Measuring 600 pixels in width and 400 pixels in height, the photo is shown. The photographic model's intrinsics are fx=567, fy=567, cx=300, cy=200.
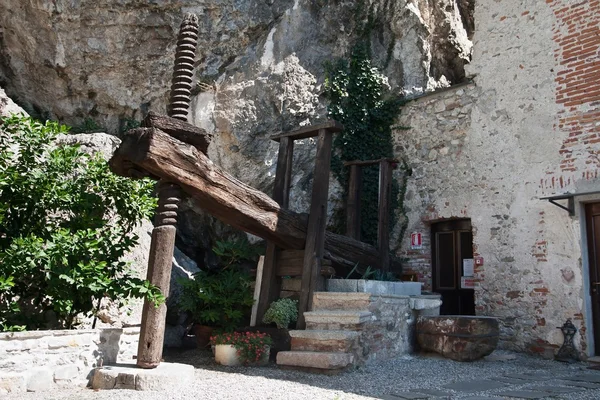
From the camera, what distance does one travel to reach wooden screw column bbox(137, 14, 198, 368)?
5.45m

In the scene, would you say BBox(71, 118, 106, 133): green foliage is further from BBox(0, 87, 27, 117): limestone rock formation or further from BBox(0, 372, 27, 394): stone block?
BBox(0, 372, 27, 394): stone block

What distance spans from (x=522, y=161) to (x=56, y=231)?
20.6ft

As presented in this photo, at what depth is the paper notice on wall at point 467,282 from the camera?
8.84m

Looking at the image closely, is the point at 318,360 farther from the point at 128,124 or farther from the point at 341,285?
the point at 128,124

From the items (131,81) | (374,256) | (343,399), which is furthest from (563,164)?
(131,81)

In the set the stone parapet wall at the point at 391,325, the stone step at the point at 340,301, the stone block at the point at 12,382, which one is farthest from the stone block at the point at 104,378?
the stone parapet wall at the point at 391,325

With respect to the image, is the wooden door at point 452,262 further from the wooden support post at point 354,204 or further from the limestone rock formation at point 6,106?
the limestone rock formation at point 6,106

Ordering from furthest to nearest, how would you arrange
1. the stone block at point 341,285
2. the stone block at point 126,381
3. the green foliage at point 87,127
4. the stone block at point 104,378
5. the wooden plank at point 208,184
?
1. the green foliage at point 87,127
2. the stone block at point 341,285
3. the wooden plank at point 208,184
4. the stone block at point 104,378
5. the stone block at point 126,381

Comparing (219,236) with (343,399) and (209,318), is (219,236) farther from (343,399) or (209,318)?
(343,399)

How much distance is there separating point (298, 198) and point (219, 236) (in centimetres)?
150

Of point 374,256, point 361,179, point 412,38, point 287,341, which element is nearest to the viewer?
point 287,341

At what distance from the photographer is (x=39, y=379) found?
17.0 ft

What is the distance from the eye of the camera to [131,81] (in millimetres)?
9562

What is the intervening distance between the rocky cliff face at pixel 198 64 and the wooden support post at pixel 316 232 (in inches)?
80.4
